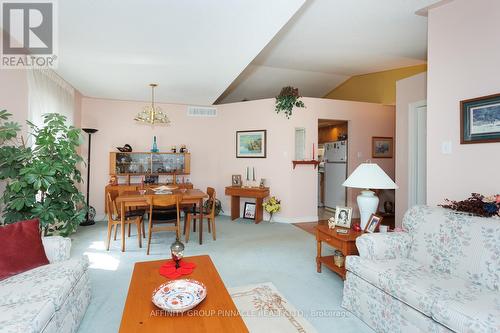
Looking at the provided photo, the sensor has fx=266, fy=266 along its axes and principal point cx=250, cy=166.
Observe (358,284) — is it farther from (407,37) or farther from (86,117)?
(86,117)

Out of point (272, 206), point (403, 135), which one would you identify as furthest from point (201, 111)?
point (403, 135)

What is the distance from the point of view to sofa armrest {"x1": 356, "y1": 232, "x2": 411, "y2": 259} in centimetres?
213

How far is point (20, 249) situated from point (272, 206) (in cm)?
393

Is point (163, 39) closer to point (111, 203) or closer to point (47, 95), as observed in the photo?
point (47, 95)

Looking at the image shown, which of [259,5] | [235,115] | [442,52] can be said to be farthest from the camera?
[235,115]

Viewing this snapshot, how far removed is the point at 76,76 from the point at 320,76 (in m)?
4.99

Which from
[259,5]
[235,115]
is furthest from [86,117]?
[259,5]

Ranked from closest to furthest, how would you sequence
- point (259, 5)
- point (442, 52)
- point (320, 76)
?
point (259, 5) → point (442, 52) → point (320, 76)

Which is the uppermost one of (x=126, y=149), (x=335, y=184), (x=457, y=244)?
(x=126, y=149)

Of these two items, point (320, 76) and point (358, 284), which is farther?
point (320, 76)

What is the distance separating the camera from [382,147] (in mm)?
5957

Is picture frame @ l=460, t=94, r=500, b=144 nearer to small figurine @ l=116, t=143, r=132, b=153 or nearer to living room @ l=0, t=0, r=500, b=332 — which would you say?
living room @ l=0, t=0, r=500, b=332

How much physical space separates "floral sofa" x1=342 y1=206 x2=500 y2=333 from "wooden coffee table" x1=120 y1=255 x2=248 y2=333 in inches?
42.6

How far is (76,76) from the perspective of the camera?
4.04m
